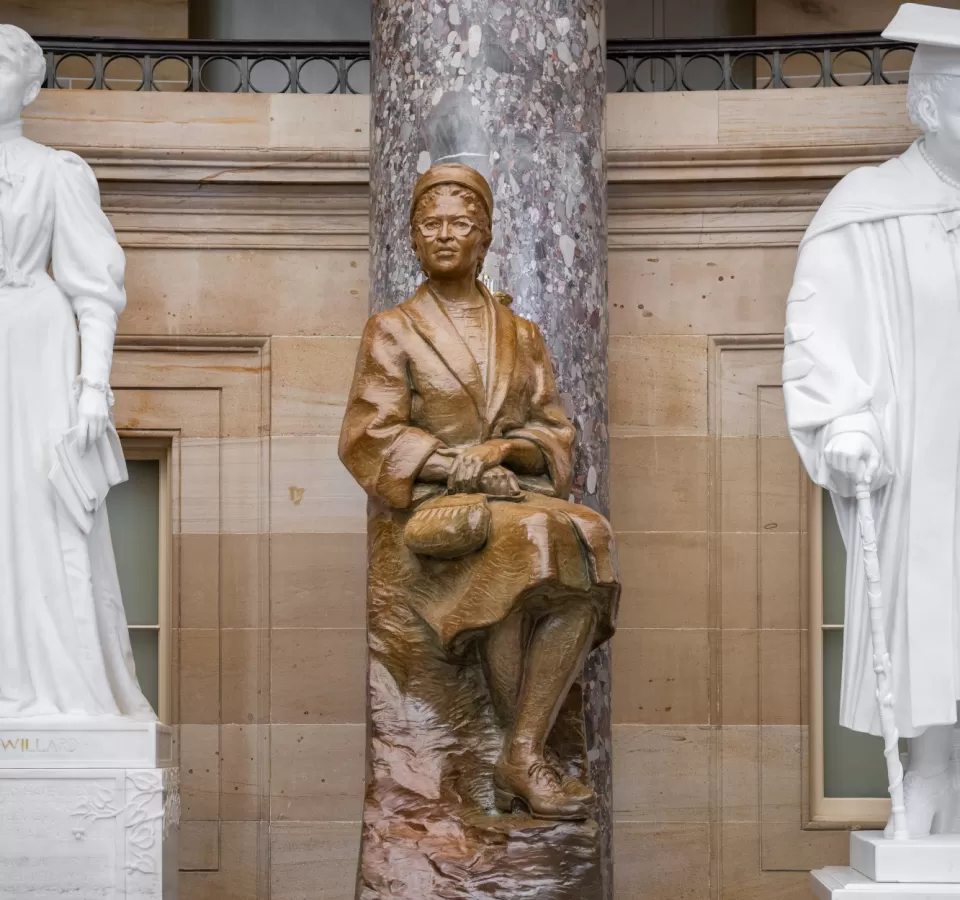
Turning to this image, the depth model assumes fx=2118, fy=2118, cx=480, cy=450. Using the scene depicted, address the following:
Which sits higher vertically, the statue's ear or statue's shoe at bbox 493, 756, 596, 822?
the statue's ear

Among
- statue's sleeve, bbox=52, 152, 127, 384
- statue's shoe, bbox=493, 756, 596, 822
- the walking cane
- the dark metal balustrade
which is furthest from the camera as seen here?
the dark metal balustrade

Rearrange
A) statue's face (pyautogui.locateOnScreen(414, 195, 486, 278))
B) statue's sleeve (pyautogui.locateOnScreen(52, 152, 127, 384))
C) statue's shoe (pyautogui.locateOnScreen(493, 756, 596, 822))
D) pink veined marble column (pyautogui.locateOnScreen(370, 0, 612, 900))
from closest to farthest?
statue's shoe (pyautogui.locateOnScreen(493, 756, 596, 822)) → statue's face (pyautogui.locateOnScreen(414, 195, 486, 278)) → statue's sleeve (pyautogui.locateOnScreen(52, 152, 127, 384)) → pink veined marble column (pyautogui.locateOnScreen(370, 0, 612, 900))

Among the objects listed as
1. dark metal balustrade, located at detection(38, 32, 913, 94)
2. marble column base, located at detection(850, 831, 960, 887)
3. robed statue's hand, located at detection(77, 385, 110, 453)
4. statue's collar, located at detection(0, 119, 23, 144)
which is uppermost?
dark metal balustrade, located at detection(38, 32, 913, 94)

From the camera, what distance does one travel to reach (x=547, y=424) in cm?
673

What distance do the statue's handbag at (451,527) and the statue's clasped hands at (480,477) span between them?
54mm

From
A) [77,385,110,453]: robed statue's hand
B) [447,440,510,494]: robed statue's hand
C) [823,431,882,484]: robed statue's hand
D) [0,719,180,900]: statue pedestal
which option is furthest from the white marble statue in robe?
[823,431,882,484]: robed statue's hand

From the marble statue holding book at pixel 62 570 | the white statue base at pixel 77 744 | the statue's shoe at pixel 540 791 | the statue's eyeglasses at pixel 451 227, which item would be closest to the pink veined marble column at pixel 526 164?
the marble statue holding book at pixel 62 570

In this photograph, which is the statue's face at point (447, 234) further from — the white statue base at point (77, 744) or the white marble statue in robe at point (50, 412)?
the white statue base at point (77, 744)

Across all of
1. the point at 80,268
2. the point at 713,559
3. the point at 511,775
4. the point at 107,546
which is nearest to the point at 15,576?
the point at 107,546

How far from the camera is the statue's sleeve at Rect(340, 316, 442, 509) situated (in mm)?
6445

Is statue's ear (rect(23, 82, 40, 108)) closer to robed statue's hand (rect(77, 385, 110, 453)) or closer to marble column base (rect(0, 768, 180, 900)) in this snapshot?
robed statue's hand (rect(77, 385, 110, 453))

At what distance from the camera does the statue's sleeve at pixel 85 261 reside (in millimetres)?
7504

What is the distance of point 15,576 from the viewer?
7254mm

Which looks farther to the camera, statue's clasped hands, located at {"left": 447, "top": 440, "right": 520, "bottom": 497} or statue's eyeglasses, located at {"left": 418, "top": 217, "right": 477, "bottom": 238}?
statue's eyeglasses, located at {"left": 418, "top": 217, "right": 477, "bottom": 238}
